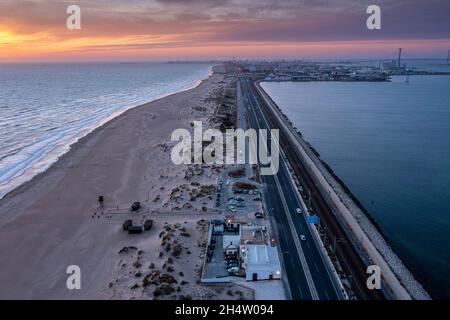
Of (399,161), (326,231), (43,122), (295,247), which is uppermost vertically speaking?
(43,122)

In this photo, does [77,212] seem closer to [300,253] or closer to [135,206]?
[135,206]

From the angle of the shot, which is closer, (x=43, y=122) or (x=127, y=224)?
(x=127, y=224)

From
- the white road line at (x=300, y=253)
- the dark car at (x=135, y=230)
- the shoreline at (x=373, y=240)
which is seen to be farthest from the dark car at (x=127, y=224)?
the shoreline at (x=373, y=240)

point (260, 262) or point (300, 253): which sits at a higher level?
point (260, 262)

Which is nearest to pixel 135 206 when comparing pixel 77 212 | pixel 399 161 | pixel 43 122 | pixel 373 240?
pixel 77 212

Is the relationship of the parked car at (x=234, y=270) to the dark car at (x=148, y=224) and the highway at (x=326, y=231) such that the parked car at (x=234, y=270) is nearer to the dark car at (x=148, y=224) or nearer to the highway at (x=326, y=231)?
the highway at (x=326, y=231)

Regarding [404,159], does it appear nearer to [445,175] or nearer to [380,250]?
[445,175]

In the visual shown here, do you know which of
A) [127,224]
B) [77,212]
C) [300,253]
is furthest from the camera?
[77,212]

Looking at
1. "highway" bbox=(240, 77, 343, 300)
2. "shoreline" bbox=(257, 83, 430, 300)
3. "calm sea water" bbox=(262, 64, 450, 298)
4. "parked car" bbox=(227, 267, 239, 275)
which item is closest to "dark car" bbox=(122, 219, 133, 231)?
"parked car" bbox=(227, 267, 239, 275)
